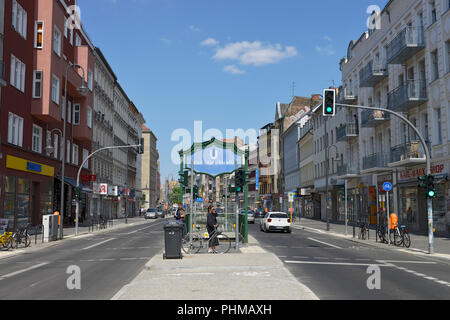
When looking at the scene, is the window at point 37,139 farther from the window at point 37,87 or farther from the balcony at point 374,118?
the balcony at point 374,118

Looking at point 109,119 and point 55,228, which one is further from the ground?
→ point 109,119

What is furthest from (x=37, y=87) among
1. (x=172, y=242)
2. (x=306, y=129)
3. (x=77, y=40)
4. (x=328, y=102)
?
(x=306, y=129)

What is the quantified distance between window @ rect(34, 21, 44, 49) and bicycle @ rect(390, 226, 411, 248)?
26176 mm

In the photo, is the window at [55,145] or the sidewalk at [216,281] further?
the window at [55,145]

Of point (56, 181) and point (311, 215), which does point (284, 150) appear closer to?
point (311, 215)

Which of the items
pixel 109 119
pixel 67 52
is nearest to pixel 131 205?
pixel 109 119

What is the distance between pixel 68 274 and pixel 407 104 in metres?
25.2

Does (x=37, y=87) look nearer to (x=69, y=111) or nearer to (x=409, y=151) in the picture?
(x=69, y=111)

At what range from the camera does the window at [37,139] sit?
3391cm

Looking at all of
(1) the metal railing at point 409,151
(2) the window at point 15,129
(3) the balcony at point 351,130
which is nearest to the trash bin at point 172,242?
(2) the window at point 15,129

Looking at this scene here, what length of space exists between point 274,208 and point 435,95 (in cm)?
6720

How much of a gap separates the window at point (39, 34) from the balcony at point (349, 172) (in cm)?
2759

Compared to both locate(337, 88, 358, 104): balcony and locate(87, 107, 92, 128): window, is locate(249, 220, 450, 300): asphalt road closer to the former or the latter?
locate(337, 88, 358, 104): balcony
